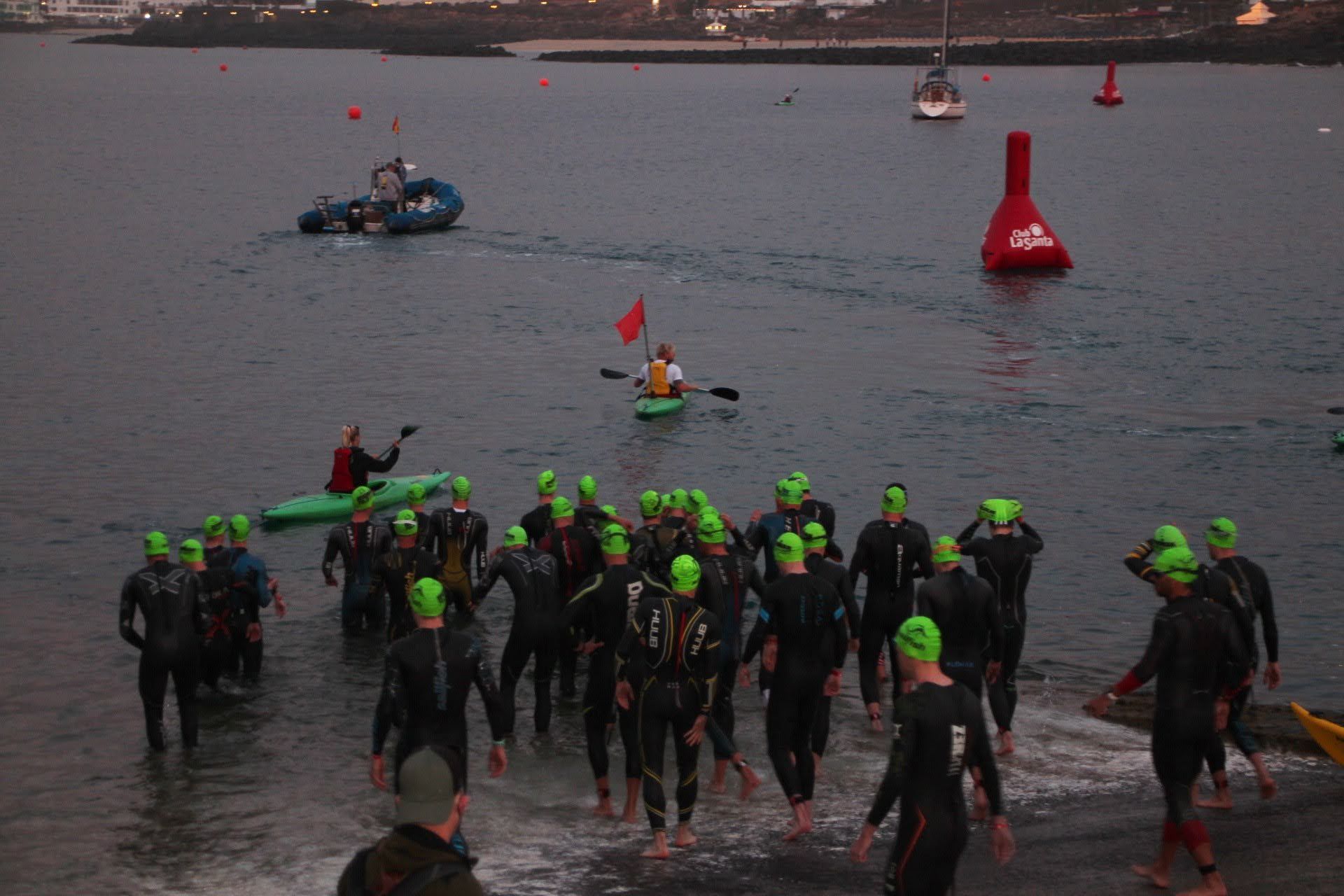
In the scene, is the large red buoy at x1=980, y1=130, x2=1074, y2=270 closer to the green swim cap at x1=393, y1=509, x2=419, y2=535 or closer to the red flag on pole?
the red flag on pole

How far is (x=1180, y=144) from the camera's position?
102625mm

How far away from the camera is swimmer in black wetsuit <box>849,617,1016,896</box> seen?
25.2 feet

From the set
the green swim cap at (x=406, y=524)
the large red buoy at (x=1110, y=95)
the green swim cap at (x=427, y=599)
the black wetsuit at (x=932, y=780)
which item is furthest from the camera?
the large red buoy at (x=1110, y=95)

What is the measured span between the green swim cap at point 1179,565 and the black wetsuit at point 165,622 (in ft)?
22.5

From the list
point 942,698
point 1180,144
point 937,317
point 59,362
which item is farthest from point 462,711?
point 1180,144

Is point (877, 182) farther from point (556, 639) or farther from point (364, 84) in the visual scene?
point (364, 84)

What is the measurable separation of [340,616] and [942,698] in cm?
945

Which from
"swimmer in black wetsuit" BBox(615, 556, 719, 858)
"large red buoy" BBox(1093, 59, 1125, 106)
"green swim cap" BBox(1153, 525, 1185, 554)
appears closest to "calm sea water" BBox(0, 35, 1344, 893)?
"swimmer in black wetsuit" BBox(615, 556, 719, 858)

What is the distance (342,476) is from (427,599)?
10687 millimetres

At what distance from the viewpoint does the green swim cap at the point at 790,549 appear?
10.1 meters

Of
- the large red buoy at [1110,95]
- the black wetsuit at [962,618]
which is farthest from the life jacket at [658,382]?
the large red buoy at [1110,95]

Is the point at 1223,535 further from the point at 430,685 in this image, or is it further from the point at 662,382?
the point at 662,382

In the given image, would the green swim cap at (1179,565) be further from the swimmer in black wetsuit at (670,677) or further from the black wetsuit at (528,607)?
the black wetsuit at (528,607)

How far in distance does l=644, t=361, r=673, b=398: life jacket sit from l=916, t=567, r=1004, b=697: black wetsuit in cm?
1574
